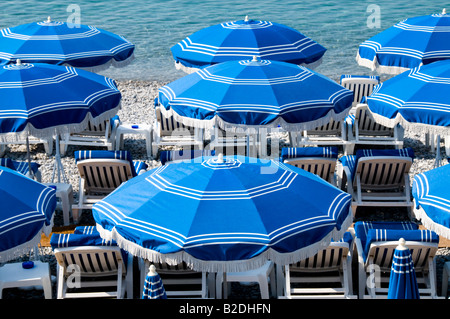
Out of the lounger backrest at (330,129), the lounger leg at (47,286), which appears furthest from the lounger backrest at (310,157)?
the lounger leg at (47,286)

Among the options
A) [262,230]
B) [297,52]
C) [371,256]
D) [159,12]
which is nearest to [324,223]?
[262,230]

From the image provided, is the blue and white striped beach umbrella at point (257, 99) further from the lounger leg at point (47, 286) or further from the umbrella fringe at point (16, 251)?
the umbrella fringe at point (16, 251)

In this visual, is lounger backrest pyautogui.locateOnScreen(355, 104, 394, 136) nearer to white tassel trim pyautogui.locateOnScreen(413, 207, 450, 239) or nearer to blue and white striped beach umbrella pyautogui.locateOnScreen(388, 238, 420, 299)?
white tassel trim pyautogui.locateOnScreen(413, 207, 450, 239)

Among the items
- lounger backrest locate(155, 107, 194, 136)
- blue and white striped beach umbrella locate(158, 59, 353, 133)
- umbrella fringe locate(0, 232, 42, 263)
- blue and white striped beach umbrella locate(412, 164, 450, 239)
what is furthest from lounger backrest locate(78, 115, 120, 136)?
blue and white striped beach umbrella locate(412, 164, 450, 239)

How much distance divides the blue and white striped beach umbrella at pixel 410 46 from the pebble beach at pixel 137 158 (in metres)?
1.56

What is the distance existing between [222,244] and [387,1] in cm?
2977

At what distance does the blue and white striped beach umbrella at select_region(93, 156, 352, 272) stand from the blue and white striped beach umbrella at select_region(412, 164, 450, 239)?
73cm

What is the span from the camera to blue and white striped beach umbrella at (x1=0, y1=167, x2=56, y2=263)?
617 cm

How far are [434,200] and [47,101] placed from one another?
474 cm

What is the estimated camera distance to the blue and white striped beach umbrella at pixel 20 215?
6.17 m

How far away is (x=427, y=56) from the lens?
Result: 37.7 ft

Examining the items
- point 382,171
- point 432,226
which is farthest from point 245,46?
point 432,226

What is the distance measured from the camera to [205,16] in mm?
30656

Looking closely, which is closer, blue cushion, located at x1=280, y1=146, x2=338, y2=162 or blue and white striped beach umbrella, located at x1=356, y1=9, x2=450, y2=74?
blue cushion, located at x1=280, y1=146, x2=338, y2=162
